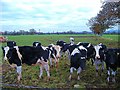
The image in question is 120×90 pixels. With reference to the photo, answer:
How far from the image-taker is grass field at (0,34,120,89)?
360 cm

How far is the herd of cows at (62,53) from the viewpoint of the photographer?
11.8 feet

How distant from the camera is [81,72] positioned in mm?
3691

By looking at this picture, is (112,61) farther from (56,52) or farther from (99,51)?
(56,52)

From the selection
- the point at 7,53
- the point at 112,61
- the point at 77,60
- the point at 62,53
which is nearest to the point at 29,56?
the point at 7,53

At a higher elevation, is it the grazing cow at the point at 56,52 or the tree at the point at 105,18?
the tree at the point at 105,18

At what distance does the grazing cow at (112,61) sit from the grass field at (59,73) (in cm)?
6

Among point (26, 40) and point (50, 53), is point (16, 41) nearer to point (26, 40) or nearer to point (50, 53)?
point (26, 40)

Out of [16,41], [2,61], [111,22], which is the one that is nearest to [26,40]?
[16,41]

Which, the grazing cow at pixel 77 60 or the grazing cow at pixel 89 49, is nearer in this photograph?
the grazing cow at pixel 77 60

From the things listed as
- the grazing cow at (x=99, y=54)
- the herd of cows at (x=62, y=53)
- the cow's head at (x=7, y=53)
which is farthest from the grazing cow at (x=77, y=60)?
the cow's head at (x=7, y=53)

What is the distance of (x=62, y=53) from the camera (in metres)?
3.75

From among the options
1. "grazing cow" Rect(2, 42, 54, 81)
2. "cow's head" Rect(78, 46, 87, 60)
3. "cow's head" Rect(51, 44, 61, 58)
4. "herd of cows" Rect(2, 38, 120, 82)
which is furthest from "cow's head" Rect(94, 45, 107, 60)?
"grazing cow" Rect(2, 42, 54, 81)

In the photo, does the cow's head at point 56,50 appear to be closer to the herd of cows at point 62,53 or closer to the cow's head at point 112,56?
the herd of cows at point 62,53

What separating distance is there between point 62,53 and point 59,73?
9.6 inches
